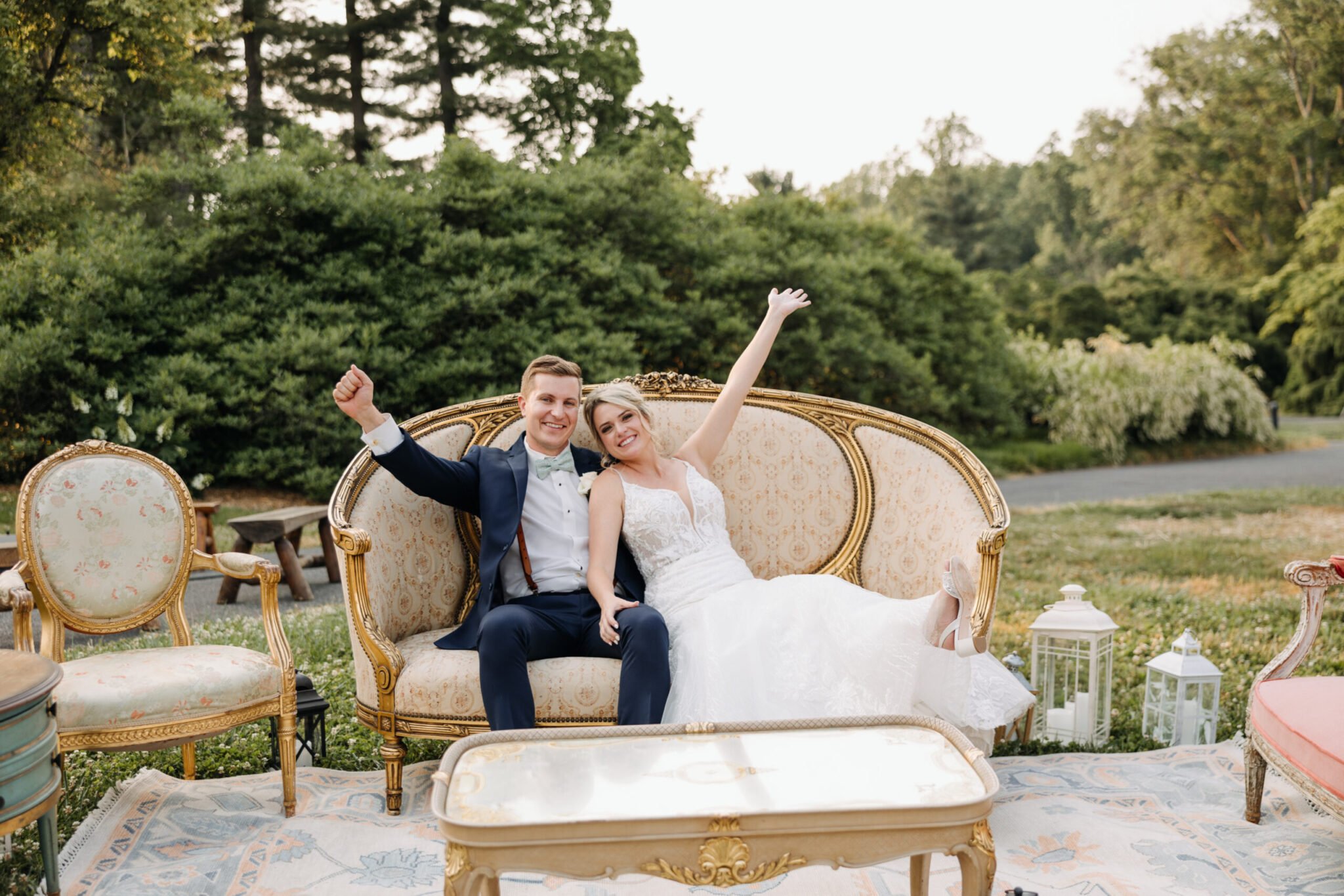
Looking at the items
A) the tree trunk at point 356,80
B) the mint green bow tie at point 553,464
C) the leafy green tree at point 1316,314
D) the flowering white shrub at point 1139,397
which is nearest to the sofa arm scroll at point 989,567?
the mint green bow tie at point 553,464

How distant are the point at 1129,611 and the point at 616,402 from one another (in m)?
3.33

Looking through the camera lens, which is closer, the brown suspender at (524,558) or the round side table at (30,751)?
the round side table at (30,751)

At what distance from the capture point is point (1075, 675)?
339 cm

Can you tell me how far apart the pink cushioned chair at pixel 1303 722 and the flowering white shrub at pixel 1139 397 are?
10.4 m

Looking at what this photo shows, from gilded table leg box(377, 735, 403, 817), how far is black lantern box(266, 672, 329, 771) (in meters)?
0.37

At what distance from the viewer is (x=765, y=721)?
2131 millimetres

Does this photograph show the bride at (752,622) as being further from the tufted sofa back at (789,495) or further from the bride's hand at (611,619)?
the tufted sofa back at (789,495)

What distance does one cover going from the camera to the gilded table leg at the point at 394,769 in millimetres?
2807

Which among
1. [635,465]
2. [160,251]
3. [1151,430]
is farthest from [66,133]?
[1151,430]

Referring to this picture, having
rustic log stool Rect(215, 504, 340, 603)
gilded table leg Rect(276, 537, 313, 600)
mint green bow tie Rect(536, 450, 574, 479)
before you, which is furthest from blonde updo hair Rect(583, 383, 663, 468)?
gilded table leg Rect(276, 537, 313, 600)

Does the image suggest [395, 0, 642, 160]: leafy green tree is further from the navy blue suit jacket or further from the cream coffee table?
the cream coffee table

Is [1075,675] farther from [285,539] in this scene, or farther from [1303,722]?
[285,539]

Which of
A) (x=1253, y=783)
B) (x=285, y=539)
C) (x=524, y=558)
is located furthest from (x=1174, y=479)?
(x=524, y=558)

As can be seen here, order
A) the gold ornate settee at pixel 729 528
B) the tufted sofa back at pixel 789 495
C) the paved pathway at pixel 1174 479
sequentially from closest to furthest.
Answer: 1. the gold ornate settee at pixel 729 528
2. the tufted sofa back at pixel 789 495
3. the paved pathway at pixel 1174 479
